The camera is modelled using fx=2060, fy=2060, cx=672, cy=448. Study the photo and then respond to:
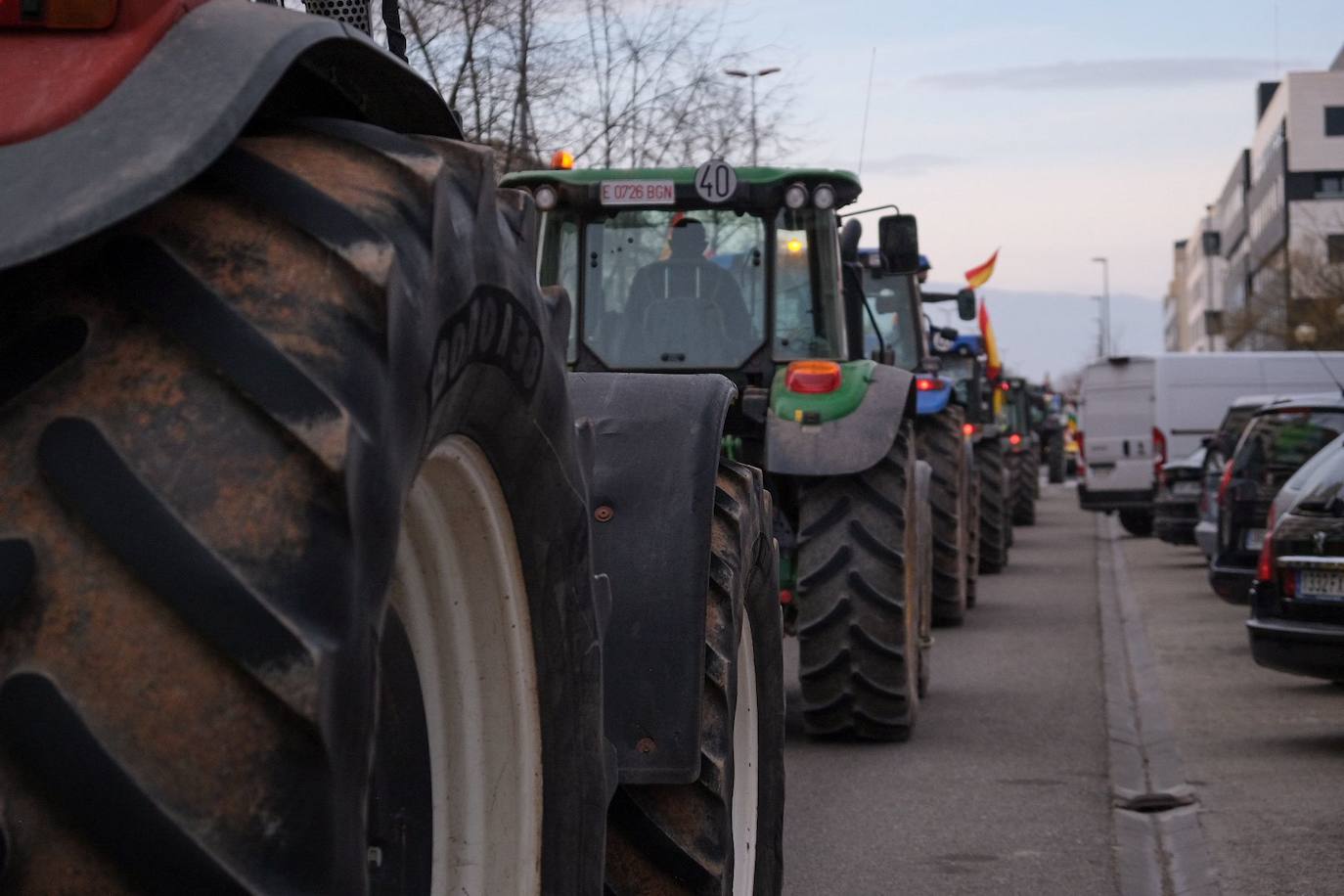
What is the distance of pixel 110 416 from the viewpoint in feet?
5.83

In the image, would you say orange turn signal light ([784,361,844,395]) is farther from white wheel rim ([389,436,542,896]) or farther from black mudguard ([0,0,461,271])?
black mudguard ([0,0,461,271])

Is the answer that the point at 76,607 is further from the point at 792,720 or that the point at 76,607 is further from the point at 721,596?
the point at 792,720

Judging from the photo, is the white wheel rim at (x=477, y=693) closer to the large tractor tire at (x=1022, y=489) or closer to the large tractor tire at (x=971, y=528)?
the large tractor tire at (x=971, y=528)

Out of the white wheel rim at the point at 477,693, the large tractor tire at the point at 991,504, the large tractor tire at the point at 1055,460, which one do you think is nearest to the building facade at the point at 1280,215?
the large tractor tire at the point at 1055,460

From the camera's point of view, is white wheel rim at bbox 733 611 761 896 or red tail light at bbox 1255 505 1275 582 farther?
red tail light at bbox 1255 505 1275 582

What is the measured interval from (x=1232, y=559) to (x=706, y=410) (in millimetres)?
10741

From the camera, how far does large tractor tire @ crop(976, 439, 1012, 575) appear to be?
65.8 ft

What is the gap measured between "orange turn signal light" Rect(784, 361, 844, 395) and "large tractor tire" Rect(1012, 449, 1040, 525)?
22.1 meters

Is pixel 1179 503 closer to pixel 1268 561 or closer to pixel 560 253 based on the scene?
pixel 1268 561

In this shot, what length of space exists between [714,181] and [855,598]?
1.96 metres

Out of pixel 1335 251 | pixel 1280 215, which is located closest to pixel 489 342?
pixel 1335 251

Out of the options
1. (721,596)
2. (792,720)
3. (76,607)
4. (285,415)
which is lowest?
(792,720)

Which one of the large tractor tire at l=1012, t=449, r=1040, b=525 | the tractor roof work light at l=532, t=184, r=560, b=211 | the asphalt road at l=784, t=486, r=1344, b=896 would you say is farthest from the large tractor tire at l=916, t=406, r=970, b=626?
the large tractor tire at l=1012, t=449, r=1040, b=525

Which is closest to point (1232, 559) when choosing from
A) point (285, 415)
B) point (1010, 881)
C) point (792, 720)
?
point (792, 720)
